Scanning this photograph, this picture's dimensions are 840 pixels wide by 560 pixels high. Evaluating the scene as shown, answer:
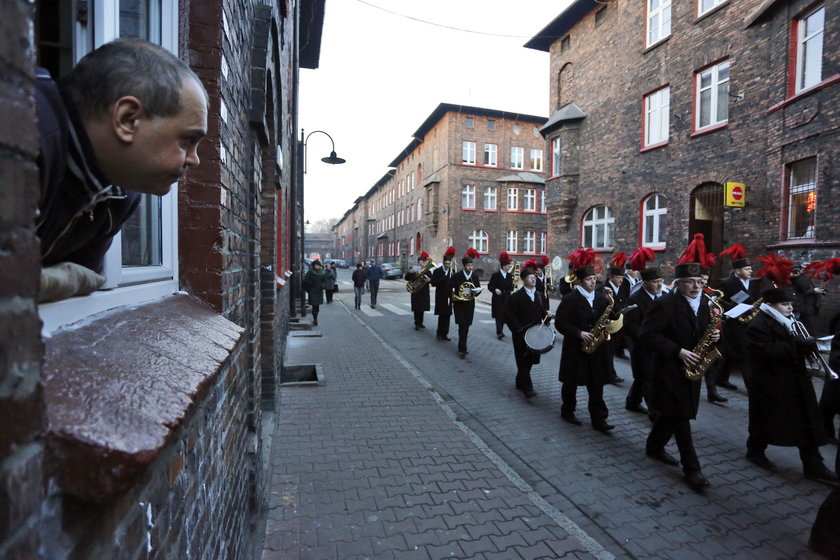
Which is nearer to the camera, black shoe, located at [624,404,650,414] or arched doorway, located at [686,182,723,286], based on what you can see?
black shoe, located at [624,404,650,414]

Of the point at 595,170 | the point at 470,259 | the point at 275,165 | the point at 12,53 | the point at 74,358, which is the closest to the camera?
the point at 12,53

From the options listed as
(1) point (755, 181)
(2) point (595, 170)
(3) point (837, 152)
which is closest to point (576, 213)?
(2) point (595, 170)

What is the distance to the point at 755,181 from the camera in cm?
1152

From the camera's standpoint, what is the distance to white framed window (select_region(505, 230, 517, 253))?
35.1 metres

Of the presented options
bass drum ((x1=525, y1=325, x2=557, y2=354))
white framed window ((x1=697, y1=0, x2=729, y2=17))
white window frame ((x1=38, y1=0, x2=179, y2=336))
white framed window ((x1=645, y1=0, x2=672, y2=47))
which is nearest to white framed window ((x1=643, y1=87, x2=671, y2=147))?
white framed window ((x1=645, y1=0, x2=672, y2=47))

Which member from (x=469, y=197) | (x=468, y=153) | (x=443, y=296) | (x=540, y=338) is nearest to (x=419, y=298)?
(x=443, y=296)

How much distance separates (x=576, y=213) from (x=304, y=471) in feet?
57.5

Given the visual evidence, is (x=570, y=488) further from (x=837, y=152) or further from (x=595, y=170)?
(x=595, y=170)

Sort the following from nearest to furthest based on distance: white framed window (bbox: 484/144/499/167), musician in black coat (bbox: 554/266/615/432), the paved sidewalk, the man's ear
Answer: the man's ear → the paved sidewalk → musician in black coat (bbox: 554/266/615/432) → white framed window (bbox: 484/144/499/167)

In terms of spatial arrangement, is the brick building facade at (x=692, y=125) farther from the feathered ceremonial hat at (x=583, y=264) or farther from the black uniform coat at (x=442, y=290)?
the black uniform coat at (x=442, y=290)

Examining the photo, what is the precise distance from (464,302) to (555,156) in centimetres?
1329

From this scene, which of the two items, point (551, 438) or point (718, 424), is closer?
point (551, 438)

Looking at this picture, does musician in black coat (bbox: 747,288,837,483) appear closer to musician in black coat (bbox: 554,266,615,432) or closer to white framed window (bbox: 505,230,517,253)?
musician in black coat (bbox: 554,266,615,432)

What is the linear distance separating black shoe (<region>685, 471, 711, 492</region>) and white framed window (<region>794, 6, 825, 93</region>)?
404 inches
